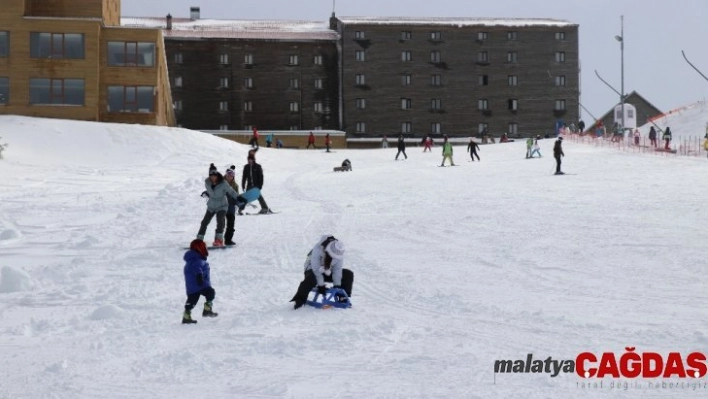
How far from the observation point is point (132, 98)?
45.9 m

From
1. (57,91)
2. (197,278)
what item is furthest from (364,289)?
(57,91)

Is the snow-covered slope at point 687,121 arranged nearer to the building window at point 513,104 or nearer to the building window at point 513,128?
the building window at point 513,128

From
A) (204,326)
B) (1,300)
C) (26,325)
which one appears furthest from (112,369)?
(1,300)

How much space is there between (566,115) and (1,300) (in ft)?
205

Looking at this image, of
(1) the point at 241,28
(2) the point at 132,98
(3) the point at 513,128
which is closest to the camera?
(2) the point at 132,98

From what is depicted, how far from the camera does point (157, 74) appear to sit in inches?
1813

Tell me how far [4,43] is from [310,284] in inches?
1563

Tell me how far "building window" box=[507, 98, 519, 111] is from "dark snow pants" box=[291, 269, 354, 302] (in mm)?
59902

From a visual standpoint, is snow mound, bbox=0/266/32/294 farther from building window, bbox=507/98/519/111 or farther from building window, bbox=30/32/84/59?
building window, bbox=507/98/519/111

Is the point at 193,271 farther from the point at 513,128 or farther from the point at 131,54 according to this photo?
the point at 513,128

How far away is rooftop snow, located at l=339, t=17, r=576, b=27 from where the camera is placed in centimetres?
6719

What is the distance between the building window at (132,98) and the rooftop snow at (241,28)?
813 inches

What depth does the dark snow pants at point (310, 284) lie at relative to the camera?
1009 centimetres

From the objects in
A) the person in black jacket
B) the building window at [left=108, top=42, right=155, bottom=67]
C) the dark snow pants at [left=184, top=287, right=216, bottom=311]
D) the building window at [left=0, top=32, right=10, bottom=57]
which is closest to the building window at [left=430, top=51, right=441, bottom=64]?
the building window at [left=108, top=42, right=155, bottom=67]
